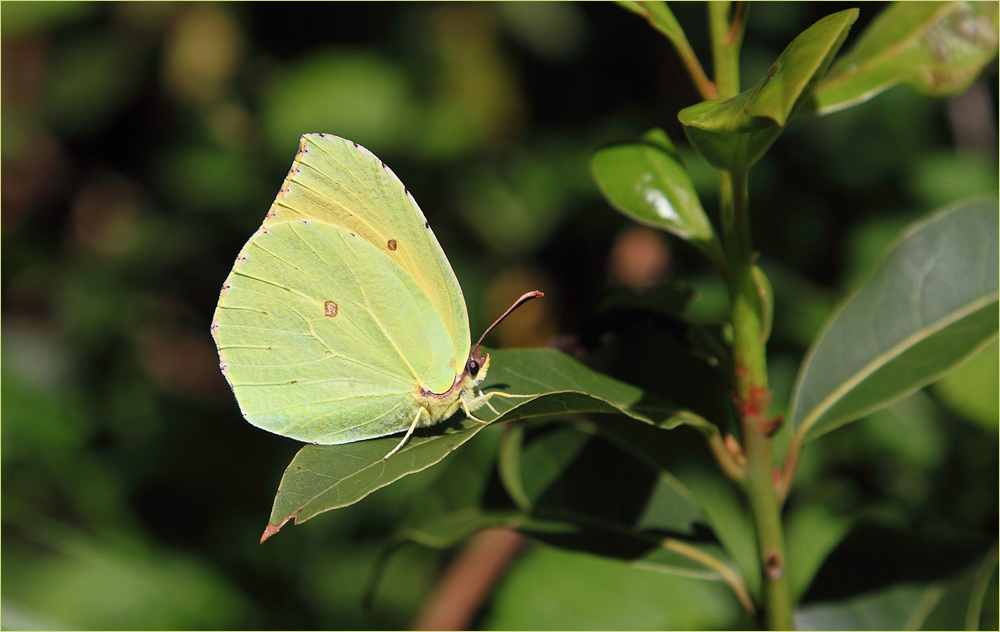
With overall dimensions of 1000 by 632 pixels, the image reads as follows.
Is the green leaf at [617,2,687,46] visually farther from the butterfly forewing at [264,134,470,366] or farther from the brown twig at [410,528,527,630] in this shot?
the brown twig at [410,528,527,630]

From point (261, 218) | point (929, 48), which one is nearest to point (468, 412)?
point (929, 48)

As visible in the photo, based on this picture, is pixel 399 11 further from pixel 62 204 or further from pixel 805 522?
pixel 805 522

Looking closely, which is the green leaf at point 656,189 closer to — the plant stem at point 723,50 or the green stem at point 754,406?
the green stem at point 754,406

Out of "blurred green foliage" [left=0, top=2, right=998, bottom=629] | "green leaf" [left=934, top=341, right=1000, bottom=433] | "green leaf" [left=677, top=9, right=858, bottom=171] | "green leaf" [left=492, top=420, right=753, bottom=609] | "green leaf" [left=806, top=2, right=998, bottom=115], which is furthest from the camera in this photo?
"blurred green foliage" [left=0, top=2, right=998, bottom=629]

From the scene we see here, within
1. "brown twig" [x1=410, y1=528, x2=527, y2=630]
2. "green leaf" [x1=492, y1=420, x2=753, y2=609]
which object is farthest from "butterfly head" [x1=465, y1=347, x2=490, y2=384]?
"brown twig" [x1=410, y1=528, x2=527, y2=630]

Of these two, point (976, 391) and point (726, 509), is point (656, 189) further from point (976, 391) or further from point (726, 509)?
point (726, 509)

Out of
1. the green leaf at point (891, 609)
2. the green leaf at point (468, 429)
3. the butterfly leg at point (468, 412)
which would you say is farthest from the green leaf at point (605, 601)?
the green leaf at point (468, 429)

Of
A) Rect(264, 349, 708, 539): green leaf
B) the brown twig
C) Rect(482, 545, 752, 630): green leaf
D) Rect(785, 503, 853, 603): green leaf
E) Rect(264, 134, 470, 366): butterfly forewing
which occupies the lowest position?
the brown twig

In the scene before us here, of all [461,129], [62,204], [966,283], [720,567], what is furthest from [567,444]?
[62,204]
